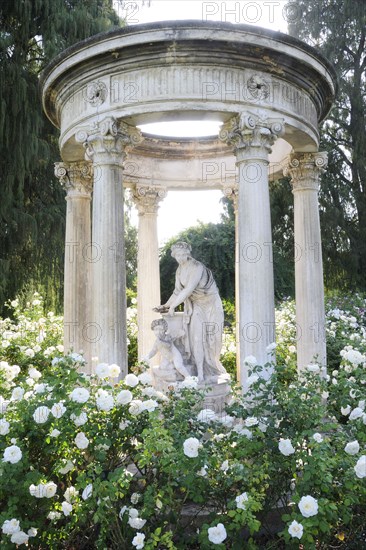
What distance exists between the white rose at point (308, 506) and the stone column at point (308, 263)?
19.9ft

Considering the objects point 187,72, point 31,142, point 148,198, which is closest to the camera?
point 187,72

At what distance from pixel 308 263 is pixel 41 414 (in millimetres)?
7037

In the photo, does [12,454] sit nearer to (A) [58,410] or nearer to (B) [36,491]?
(B) [36,491]

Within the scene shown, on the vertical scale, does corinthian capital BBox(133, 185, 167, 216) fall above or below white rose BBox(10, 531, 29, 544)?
above

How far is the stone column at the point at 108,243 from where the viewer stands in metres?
8.39

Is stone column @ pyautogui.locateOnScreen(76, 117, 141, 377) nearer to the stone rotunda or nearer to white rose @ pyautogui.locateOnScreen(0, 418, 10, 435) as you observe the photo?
the stone rotunda

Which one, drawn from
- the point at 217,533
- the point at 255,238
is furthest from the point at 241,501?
the point at 255,238

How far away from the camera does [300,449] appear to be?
4.94 meters

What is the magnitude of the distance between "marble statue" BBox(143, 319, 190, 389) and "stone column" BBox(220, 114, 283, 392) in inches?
67.9

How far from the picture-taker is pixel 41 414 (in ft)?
15.6

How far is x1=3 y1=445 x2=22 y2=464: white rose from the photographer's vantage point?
4.50 meters

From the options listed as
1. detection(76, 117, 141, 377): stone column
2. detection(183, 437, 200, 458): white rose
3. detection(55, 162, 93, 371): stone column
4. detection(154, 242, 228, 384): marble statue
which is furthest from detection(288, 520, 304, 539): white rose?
detection(55, 162, 93, 371): stone column

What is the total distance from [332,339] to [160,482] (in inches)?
335

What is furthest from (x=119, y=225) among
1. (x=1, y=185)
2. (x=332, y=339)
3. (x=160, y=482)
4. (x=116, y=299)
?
(x=1, y=185)
